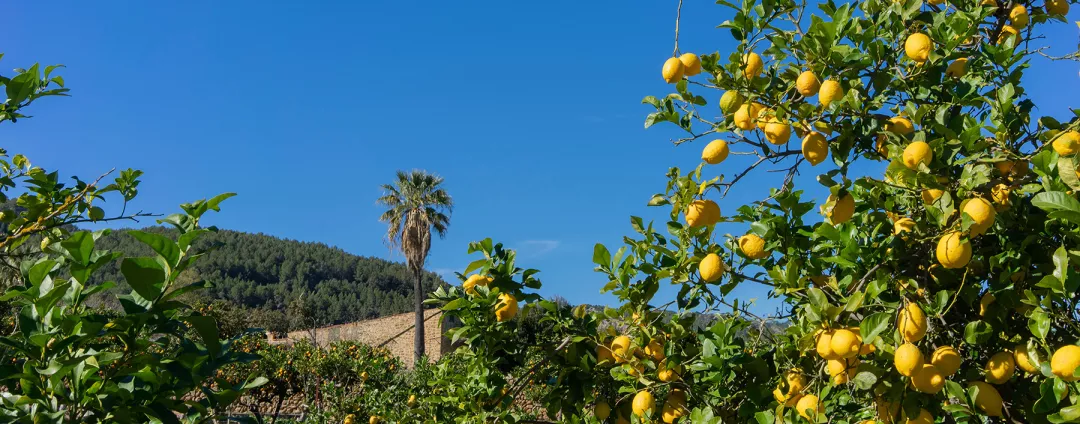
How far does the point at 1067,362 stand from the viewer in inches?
50.8

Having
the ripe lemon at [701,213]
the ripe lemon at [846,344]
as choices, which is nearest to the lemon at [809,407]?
the ripe lemon at [846,344]

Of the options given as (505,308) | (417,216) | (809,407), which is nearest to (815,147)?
(809,407)

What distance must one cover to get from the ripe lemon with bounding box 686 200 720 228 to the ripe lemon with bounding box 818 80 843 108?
360 mm

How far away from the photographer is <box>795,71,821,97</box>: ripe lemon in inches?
67.8

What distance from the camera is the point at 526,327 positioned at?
244 centimetres

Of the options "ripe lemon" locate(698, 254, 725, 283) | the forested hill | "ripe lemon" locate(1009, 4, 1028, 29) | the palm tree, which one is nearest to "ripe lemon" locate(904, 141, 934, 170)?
"ripe lemon" locate(698, 254, 725, 283)

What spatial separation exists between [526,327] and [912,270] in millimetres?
1227

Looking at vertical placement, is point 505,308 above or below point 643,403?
above

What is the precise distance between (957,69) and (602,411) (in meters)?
1.40

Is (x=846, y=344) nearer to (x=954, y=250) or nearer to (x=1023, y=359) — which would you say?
(x=954, y=250)

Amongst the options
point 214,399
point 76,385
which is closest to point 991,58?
point 214,399

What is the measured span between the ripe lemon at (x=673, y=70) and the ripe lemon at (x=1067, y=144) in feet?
2.75

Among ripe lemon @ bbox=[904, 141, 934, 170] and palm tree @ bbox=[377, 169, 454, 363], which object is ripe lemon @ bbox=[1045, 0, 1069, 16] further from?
palm tree @ bbox=[377, 169, 454, 363]

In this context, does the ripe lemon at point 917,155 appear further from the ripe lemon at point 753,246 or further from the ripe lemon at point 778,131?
the ripe lemon at point 753,246
